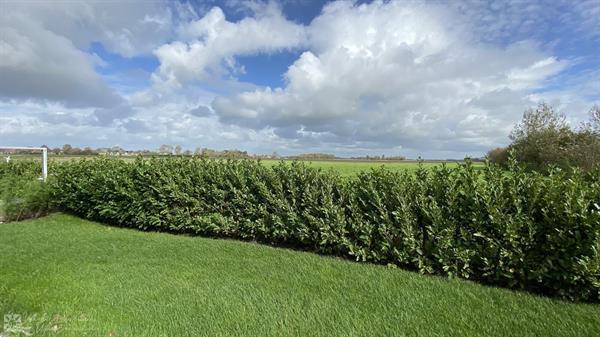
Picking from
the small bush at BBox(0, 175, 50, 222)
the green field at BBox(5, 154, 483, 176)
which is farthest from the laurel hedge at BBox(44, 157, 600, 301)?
the small bush at BBox(0, 175, 50, 222)

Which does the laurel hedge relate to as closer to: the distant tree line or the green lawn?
the green lawn

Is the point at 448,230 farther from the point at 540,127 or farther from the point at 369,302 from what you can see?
the point at 540,127

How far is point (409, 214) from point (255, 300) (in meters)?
2.41

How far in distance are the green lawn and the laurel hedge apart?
0.31 m

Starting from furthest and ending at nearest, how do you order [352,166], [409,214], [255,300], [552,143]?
[552,143]
[352,166]
[409,214]
[255,300]

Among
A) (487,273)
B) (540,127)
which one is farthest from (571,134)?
(487,273)

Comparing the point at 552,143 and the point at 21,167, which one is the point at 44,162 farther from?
the point at 552,143

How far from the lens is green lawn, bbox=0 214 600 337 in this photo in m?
3.29

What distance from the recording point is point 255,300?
389 cm

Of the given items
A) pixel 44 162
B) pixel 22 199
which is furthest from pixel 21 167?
pixel 22 199

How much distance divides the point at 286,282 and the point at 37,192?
9175 millimetres

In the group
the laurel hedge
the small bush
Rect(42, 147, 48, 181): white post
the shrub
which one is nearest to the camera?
the laurel hedge

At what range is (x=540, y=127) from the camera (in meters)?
27.8

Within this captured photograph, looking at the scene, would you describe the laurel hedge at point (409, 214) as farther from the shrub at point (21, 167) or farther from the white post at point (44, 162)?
the shrub at point (21, 167)
